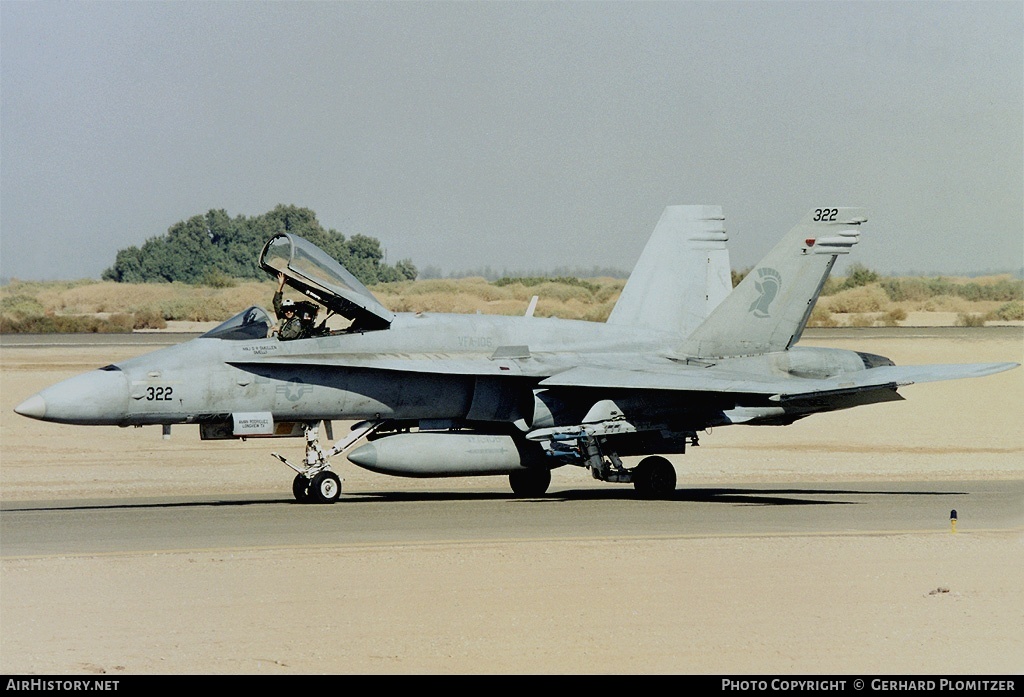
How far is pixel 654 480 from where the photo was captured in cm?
1742

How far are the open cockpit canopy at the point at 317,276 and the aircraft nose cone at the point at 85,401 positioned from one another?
7.61ft

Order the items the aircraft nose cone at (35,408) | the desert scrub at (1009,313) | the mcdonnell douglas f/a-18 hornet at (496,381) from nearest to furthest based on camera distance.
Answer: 1. the aircraft nose cone at (35,408)
2. the mcdonnell douglas f/a-18 hornet at (496,381)
3. the desert scrub at (1009,313)

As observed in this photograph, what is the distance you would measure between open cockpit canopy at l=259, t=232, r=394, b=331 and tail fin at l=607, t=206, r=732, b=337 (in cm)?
484

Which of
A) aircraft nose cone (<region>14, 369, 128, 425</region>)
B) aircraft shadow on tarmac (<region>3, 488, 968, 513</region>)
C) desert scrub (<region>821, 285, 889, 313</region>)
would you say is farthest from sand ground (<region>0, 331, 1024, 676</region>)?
desert scrub (<region>821, 285, 889, 313</region>)

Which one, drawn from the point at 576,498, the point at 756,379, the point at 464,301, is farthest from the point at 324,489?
the point at 464,301

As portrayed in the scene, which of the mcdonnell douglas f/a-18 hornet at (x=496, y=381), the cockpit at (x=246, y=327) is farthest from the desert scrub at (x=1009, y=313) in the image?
the cockpit at (x=246, y=327)

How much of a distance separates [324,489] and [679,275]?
22.4 feet

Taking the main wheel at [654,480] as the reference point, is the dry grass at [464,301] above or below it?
above

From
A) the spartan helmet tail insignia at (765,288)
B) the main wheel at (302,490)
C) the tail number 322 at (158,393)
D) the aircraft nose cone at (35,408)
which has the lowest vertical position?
the main wheel at (302,490)

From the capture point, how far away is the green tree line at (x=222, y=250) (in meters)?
75.5

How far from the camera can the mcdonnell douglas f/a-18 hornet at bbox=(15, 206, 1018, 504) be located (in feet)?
51.4

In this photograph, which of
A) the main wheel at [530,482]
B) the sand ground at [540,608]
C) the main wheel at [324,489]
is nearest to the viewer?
the sand ground at [540,608]

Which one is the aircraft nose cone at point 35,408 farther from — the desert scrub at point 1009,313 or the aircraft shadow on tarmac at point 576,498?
the desert scrub at point 1009,313

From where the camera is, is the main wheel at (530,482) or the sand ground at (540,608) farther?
the main wheel at (530,482)
